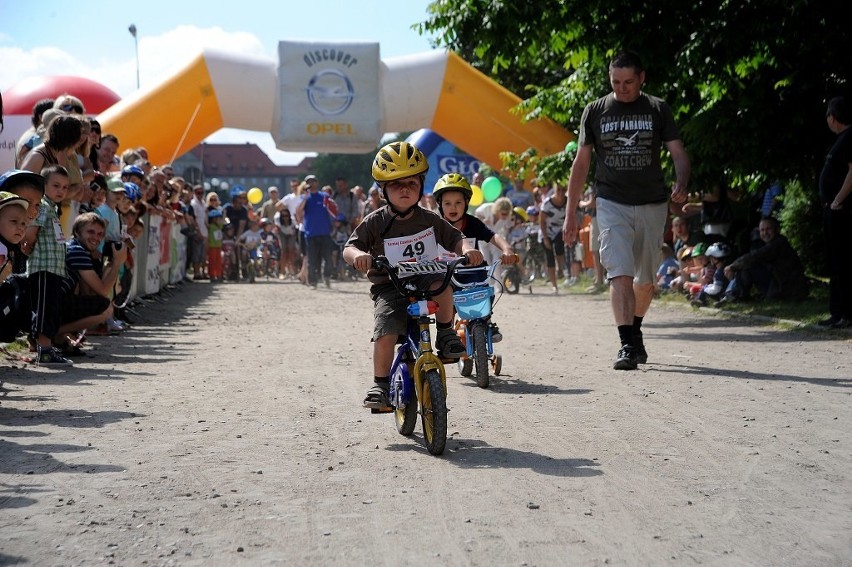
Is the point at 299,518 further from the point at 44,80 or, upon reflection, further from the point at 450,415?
the point at 44,80

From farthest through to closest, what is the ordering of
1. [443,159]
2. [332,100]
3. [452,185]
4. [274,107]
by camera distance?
[443,159], [332,100], [274,107], [452,185]

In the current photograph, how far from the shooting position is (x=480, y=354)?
9258 millimetres

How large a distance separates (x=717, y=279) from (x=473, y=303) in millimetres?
8629

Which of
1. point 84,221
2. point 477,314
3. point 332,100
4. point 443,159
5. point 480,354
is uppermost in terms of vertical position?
point 332,100

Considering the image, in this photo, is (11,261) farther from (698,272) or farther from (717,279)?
(698,272)

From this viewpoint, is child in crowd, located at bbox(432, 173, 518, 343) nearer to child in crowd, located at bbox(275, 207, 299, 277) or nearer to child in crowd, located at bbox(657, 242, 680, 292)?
child in crowd, located at bbox(657, 242, 680, 292)

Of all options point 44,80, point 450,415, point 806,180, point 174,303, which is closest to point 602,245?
point 450,415

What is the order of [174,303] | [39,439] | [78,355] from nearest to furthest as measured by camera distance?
[39,439] → [78,355] → [174,303]

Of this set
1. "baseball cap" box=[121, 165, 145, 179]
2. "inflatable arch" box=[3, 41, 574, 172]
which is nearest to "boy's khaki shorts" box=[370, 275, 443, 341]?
"baseball cap" box=[121, 165, 145, 179]

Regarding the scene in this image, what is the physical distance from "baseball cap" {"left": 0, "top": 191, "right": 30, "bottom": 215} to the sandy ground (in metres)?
1.25

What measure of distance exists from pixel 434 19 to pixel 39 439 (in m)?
9.74

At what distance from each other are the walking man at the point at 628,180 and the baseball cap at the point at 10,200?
3930 millimetres

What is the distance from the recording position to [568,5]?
583 inches

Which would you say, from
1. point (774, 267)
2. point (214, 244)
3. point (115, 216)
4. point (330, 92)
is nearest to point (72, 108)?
point (115, 216)
